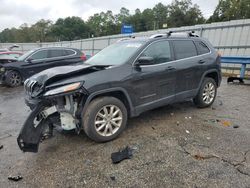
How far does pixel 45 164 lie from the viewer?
3150 mm

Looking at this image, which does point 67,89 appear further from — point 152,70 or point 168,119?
point 168,119

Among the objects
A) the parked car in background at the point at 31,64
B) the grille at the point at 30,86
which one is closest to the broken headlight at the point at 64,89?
the grille at the point at 30,86

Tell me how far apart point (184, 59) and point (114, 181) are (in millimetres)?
3155

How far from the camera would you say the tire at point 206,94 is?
5316mm

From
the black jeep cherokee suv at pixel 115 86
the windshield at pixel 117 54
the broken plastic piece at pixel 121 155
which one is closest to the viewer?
the broken plastic piece at pixel 121 155

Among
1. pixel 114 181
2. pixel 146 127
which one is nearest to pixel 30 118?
pixel 114 181

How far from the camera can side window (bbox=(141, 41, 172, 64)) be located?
4285mm

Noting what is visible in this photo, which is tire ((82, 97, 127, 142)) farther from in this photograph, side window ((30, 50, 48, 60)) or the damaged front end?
side window ((30, 50, 48, 60))

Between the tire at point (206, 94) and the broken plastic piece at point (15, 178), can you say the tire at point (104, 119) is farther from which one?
the tire at point (206, 94)

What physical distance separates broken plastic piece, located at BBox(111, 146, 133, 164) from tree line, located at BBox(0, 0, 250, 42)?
2460 inches

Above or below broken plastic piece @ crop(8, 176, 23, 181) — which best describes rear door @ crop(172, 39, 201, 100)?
above

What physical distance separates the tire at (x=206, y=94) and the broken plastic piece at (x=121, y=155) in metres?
2.71

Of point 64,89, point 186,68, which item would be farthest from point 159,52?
point 64,89

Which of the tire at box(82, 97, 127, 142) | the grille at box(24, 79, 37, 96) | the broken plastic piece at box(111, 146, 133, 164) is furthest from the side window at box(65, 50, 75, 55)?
the broken plastic piece at box(111, 146, 133, 164)
